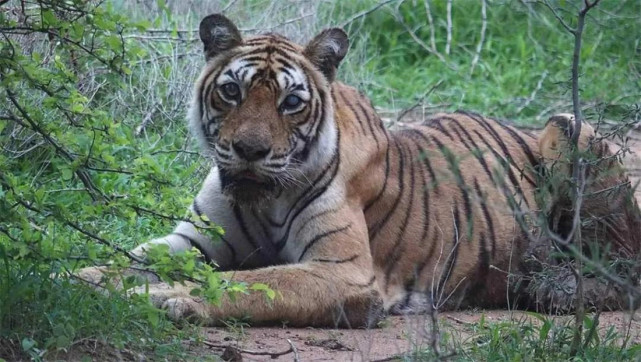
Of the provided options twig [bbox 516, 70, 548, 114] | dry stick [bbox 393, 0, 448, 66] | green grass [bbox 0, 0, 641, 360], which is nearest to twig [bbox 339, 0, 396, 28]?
green grass [bbox 0, 0, 641, 360]

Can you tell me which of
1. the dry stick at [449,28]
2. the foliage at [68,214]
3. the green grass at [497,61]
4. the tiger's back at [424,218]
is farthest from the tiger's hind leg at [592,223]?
the dry stick at [449,28]

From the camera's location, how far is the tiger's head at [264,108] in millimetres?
4844

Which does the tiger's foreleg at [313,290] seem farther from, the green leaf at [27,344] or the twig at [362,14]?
the twig at [362,14]

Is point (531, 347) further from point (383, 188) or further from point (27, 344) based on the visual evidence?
point (27, 344)

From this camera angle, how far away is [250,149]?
4758 millimetres

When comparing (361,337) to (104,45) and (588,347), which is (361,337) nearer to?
(588,347)

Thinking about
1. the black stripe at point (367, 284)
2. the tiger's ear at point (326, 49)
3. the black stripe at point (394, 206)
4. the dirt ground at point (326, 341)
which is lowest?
the dirt ground at point (326, 341)

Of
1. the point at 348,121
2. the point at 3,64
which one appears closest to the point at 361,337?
the point at 348,121

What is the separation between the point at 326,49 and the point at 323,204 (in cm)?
69

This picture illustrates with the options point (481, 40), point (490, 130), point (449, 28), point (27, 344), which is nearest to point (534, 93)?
point (481, 40)

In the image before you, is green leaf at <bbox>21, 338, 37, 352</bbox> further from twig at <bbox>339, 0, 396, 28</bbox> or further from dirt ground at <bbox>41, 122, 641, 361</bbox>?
twig at <bbox>339, 0, 396, 28</bbox>

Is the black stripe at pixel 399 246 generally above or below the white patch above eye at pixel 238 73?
below

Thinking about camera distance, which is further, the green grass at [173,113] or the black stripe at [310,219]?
the black stripe at [310,219]

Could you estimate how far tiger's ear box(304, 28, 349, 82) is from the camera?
5199 mm
